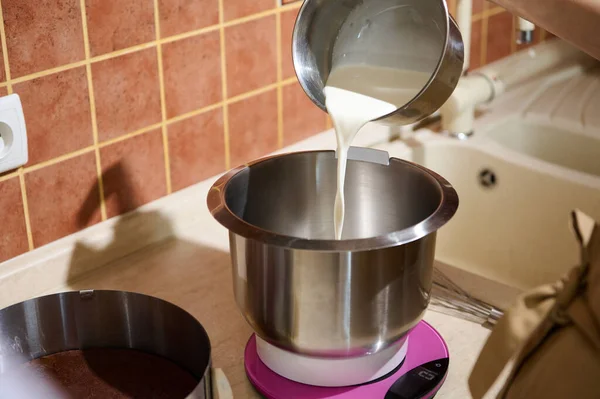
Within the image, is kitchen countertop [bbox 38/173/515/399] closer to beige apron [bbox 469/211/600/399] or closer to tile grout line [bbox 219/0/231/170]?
tile grout line [bbox 219/0/231/170]

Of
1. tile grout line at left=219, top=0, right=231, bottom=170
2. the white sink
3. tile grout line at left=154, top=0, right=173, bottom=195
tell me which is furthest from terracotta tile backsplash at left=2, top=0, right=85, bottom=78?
the white sink

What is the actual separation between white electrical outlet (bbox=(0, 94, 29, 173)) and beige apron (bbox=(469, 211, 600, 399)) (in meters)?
0.57

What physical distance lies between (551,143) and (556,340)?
2.96 feet

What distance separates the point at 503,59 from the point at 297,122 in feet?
1.73

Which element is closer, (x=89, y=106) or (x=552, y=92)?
(x=89, y=106)

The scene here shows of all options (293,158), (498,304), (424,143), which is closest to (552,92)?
(424,143)

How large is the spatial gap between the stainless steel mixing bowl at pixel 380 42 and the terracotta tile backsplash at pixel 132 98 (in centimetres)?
23

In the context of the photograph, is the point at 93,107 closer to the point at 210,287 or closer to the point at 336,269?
the point at 210,287

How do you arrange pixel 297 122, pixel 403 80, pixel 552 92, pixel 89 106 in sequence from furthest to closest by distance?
pixel 552 92 < pixel 297 122 < pixel 89 106 < pixel 403 80

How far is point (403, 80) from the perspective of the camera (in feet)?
2.98

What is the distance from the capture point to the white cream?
0.90 m

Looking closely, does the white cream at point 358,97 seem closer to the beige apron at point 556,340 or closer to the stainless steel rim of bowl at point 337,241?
the stainless steel rim of bowl at point 337,241

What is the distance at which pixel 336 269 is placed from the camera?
0.75m

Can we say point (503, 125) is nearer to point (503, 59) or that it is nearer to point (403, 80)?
point (503, 59)
